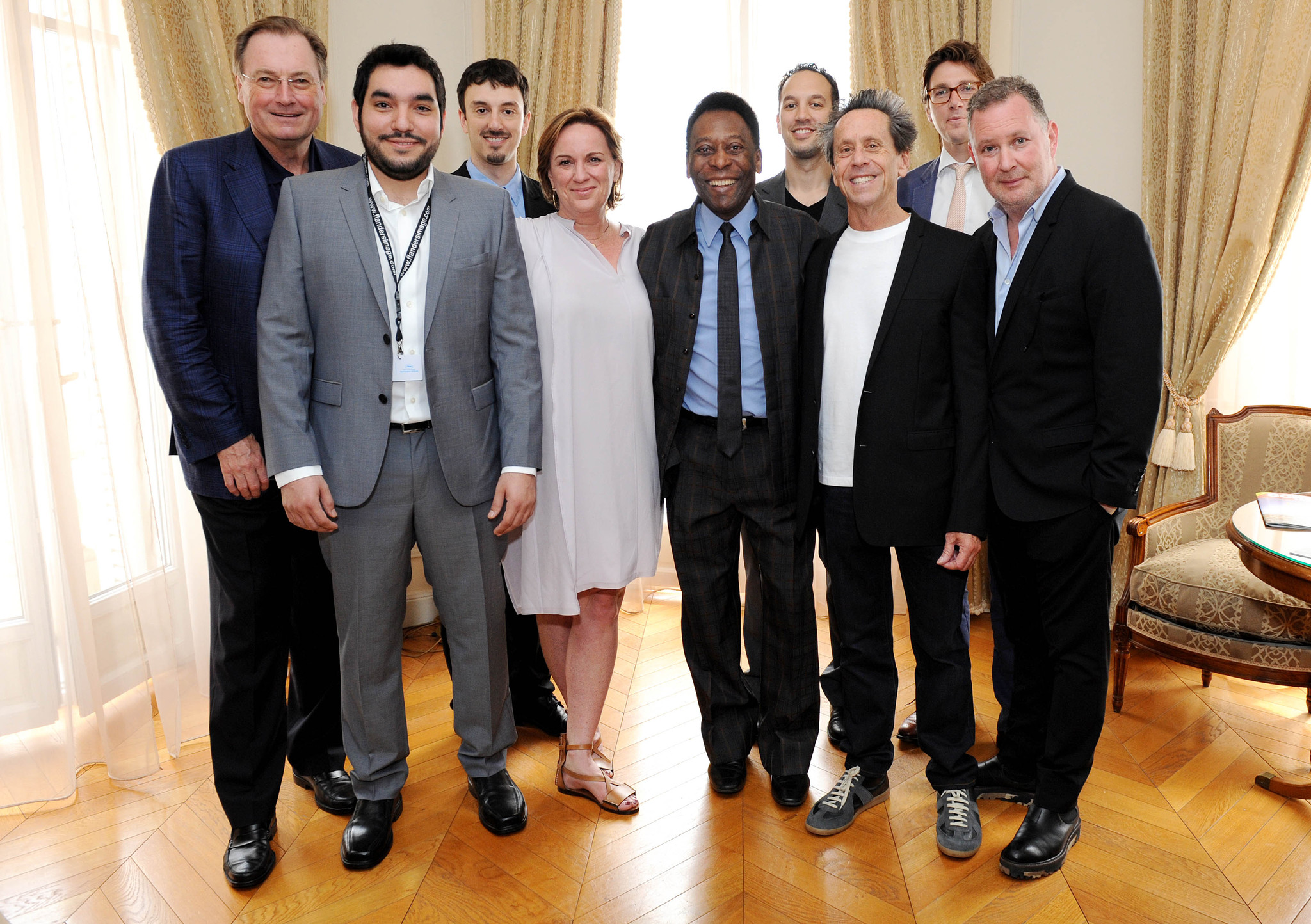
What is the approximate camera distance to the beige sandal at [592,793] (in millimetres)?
2496

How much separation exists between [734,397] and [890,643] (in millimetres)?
768

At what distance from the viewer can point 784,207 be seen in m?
2.39

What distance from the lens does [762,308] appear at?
7.55 feet

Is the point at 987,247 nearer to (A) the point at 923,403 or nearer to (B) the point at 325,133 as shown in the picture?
(A) the point at 923,403

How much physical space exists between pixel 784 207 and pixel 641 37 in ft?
8.09

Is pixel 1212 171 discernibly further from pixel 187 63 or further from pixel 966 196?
pixel 187 63

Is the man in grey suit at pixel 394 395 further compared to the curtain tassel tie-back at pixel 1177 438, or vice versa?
the curtain tassel tie-back at pixel 1177 438

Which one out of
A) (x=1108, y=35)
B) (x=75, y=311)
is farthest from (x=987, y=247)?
(x=75, y=311)

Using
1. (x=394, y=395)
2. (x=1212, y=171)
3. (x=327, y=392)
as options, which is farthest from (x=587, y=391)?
(x=1212, y=171)

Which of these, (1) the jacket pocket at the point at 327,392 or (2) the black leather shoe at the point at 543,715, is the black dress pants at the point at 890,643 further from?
(1) the jacket pocket at the point at 327,392

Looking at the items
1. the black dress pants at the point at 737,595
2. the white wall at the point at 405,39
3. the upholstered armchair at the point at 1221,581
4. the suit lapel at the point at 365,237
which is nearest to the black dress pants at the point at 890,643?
the black dress pants at the point at 737,595

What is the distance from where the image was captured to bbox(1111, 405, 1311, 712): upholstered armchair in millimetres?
2754

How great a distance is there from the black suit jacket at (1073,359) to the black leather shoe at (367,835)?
1752mm

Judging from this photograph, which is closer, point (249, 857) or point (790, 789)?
point (249, 857)
